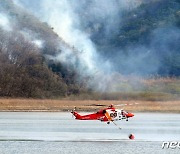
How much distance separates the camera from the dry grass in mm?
59719

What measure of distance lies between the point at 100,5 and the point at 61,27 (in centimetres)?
2919

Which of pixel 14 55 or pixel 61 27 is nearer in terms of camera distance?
pixel 14 55

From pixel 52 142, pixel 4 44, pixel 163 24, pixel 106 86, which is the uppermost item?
pixel 163 24

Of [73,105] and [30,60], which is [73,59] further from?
[73,105]

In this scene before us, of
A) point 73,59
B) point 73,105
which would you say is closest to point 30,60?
point 73,59

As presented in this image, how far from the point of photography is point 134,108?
6306 centimetres

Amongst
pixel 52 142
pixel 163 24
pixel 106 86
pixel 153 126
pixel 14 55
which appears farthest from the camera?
pixel 163 24

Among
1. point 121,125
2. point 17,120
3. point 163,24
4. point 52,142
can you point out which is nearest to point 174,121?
point 121,125

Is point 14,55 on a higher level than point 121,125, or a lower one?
higher

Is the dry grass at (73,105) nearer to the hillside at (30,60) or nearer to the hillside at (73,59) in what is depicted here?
the hillside at (73,59)

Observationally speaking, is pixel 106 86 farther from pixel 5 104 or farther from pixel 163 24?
pixel 163 24

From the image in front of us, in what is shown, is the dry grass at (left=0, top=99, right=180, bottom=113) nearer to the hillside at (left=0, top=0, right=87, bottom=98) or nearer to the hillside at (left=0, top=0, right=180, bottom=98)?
the hillside at (left=0, top=0, right=180, bottom=98)

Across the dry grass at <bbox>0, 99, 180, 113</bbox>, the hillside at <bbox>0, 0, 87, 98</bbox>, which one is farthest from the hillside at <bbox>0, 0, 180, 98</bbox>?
the dry grass at <bbox>0, 99, 180, 113</bbox>

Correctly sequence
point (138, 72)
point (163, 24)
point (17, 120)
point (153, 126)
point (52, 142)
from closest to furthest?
point (52, 142), point (153, 126), point (17, 120), point (138, 72), point (163, 24)
